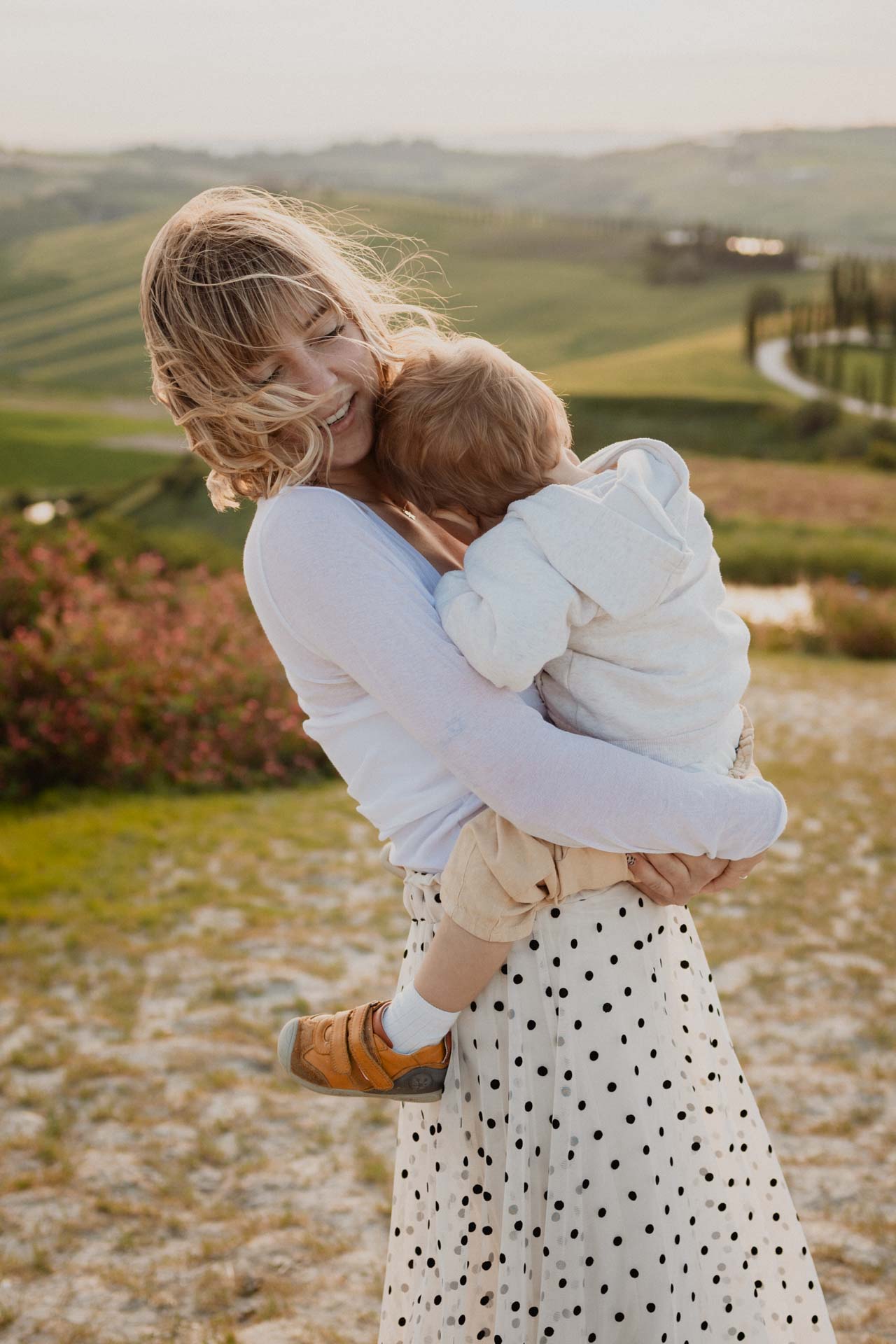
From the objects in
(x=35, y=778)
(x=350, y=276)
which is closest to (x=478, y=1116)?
(x=350, y=276)

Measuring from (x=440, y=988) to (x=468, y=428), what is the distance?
2.18 feet

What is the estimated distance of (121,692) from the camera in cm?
625

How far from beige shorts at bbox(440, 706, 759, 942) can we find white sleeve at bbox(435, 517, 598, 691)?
0.58 ft

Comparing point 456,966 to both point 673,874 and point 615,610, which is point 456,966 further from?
point 615,610

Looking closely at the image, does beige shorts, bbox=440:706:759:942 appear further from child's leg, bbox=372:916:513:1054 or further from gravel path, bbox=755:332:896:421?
gravel path, bbox=755:332:896:421

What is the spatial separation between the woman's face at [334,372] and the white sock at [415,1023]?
26.3 inches

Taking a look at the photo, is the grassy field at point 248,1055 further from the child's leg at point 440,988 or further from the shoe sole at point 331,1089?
the child's leg at point 440,988

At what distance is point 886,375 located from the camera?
20.0m

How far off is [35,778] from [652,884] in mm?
5283

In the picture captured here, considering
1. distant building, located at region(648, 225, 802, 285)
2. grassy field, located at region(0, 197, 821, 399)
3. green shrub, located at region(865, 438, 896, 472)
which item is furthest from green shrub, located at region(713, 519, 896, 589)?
distant building, located at region(648, 225, 802, 285)

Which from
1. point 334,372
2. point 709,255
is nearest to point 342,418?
point 334,372

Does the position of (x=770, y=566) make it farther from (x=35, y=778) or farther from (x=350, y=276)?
(x=350, y=276)

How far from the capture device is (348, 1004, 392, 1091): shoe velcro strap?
4.36ft

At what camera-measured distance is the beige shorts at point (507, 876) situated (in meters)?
1.20
